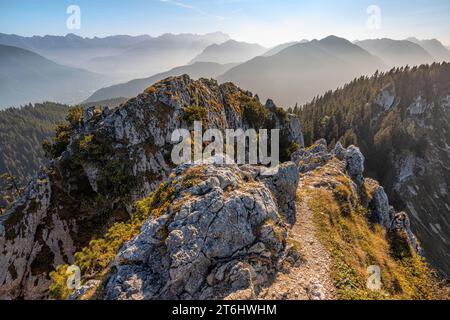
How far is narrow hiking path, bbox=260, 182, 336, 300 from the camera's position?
66.4 feet

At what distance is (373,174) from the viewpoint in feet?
413

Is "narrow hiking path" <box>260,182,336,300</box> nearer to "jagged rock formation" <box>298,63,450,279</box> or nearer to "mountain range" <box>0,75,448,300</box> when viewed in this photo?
"mountain range" <box>0,75,448,300</box>

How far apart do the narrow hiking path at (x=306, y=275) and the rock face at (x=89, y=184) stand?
6197 mm

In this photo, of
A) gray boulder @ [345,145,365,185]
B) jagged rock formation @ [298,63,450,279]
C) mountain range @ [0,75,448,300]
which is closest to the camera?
mountain range @ [0,75,448,300]

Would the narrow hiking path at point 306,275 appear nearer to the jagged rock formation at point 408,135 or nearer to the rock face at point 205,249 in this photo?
the rock face at point 205,249

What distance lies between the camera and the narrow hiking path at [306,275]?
20234mm

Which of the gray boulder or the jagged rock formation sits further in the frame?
the jagged rock formation

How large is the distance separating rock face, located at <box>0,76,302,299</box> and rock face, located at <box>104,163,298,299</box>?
9606 millimetres

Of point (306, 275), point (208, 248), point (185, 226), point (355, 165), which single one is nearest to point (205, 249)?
point (208, 248)

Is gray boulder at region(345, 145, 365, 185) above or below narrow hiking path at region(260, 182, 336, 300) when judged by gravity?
above

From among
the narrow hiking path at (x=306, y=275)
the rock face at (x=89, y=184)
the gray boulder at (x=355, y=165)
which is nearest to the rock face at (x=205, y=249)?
the narrow hiking path at (x=306, y=275)

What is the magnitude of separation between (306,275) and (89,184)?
43.3 meters

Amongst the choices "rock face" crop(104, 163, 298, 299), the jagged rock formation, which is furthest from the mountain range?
the jagged rock formation
